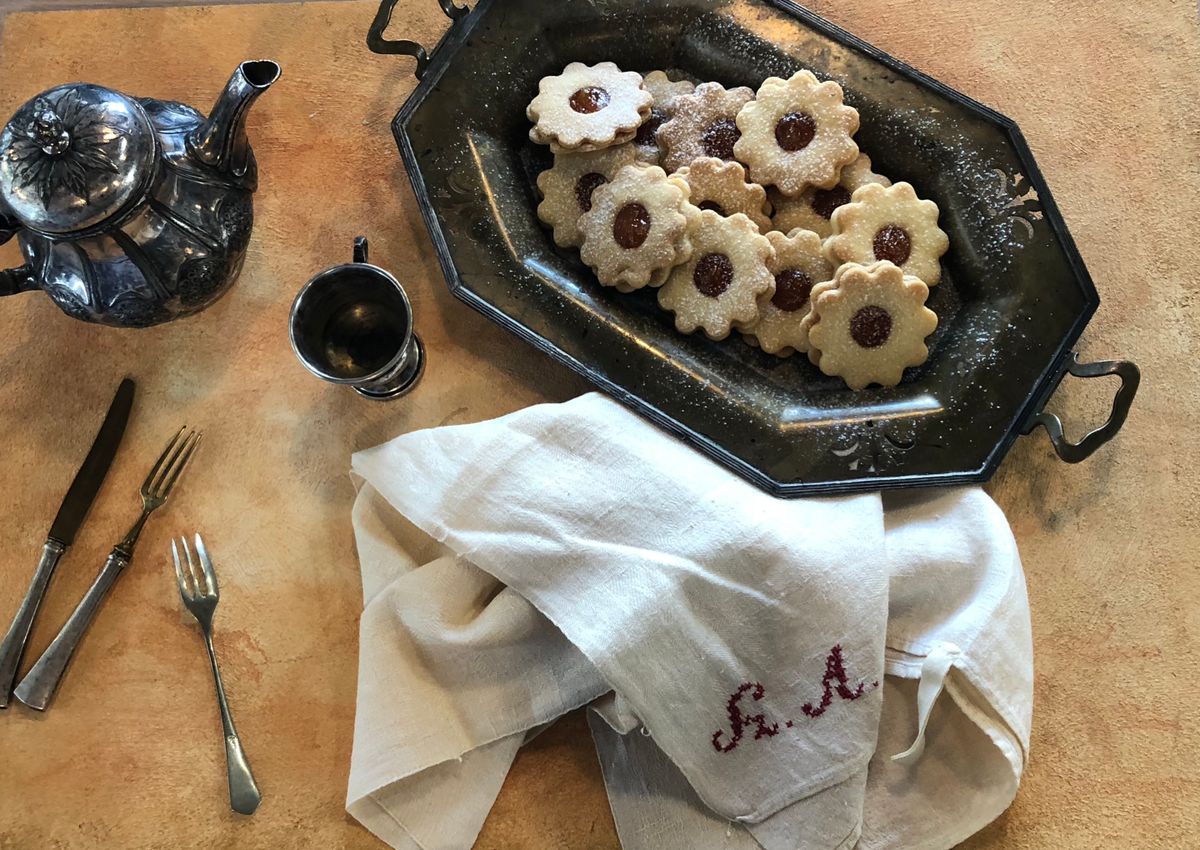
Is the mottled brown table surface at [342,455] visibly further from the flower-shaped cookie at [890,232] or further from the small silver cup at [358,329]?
the flower-shaped cookie at [890,232]

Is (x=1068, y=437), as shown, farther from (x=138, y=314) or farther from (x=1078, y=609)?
(x=138, y=314)

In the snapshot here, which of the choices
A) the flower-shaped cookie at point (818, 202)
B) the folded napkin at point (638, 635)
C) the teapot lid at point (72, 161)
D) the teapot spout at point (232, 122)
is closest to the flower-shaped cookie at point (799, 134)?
the flower-shaped cookie at point (818, 202)

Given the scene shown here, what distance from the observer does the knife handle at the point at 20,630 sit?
3.12 feet

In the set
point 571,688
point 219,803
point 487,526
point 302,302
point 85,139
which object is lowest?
point 219,803

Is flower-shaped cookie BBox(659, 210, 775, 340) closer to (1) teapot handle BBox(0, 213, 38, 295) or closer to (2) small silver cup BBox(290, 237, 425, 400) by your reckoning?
(2) small silver cup BBox(290, 237, 425, 400)

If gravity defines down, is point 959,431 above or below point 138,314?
above

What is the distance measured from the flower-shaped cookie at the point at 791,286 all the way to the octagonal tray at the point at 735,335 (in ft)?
0.11

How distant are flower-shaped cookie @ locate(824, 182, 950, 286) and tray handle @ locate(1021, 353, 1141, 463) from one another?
0.18 m

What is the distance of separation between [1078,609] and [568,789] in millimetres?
601

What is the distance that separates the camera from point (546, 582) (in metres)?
0.90

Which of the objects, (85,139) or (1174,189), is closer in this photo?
(85,139)

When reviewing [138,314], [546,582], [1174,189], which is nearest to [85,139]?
[138,314]

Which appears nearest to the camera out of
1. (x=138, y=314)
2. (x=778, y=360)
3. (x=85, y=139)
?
(x=85, y=139)

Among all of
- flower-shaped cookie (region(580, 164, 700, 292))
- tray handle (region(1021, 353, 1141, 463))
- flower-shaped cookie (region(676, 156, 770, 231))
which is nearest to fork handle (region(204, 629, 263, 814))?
flower-shaped cookie (region(580, 164, 700, 292))
